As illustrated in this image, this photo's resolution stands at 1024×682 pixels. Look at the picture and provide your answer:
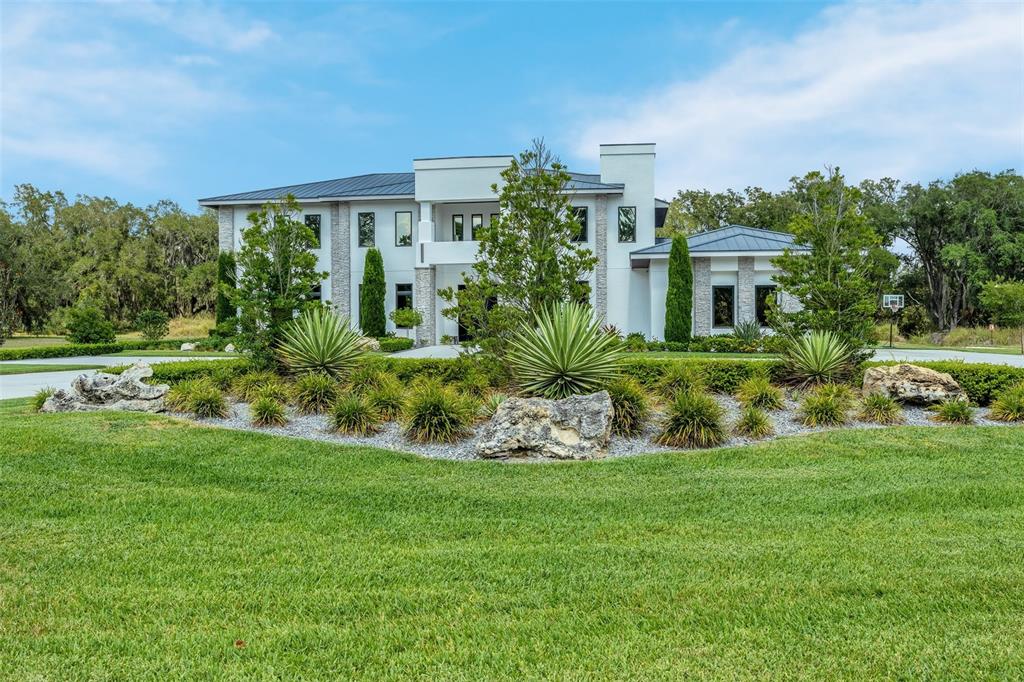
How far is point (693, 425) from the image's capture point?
26.6 ft

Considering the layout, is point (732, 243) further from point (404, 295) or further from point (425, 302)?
point (404, 295)

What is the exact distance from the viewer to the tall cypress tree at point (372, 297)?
27.9 meters

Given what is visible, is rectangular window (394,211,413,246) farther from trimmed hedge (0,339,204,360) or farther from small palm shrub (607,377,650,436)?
small palm shrub (607,377,650,436)

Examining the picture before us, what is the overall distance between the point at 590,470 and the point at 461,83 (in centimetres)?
1195

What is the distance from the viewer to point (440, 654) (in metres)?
3.16

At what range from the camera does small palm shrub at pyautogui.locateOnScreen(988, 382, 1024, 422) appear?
890cm

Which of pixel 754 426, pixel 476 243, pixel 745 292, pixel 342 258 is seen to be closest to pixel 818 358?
pixel 754 426

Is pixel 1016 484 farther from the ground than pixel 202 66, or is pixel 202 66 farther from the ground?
pixel 202 66

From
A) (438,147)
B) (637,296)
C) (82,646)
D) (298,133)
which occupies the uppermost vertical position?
(438,147)

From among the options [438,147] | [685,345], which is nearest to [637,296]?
[685,345]

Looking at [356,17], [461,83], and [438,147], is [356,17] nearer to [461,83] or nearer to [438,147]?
[461,83]

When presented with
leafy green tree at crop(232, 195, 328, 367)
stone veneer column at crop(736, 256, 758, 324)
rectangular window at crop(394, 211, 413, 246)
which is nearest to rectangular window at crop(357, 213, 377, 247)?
rectangular window at crop(394, 211, 413, 246)

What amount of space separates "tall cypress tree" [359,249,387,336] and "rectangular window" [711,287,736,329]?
13.7 meters

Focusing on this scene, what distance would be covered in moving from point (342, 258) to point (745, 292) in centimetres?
1730
